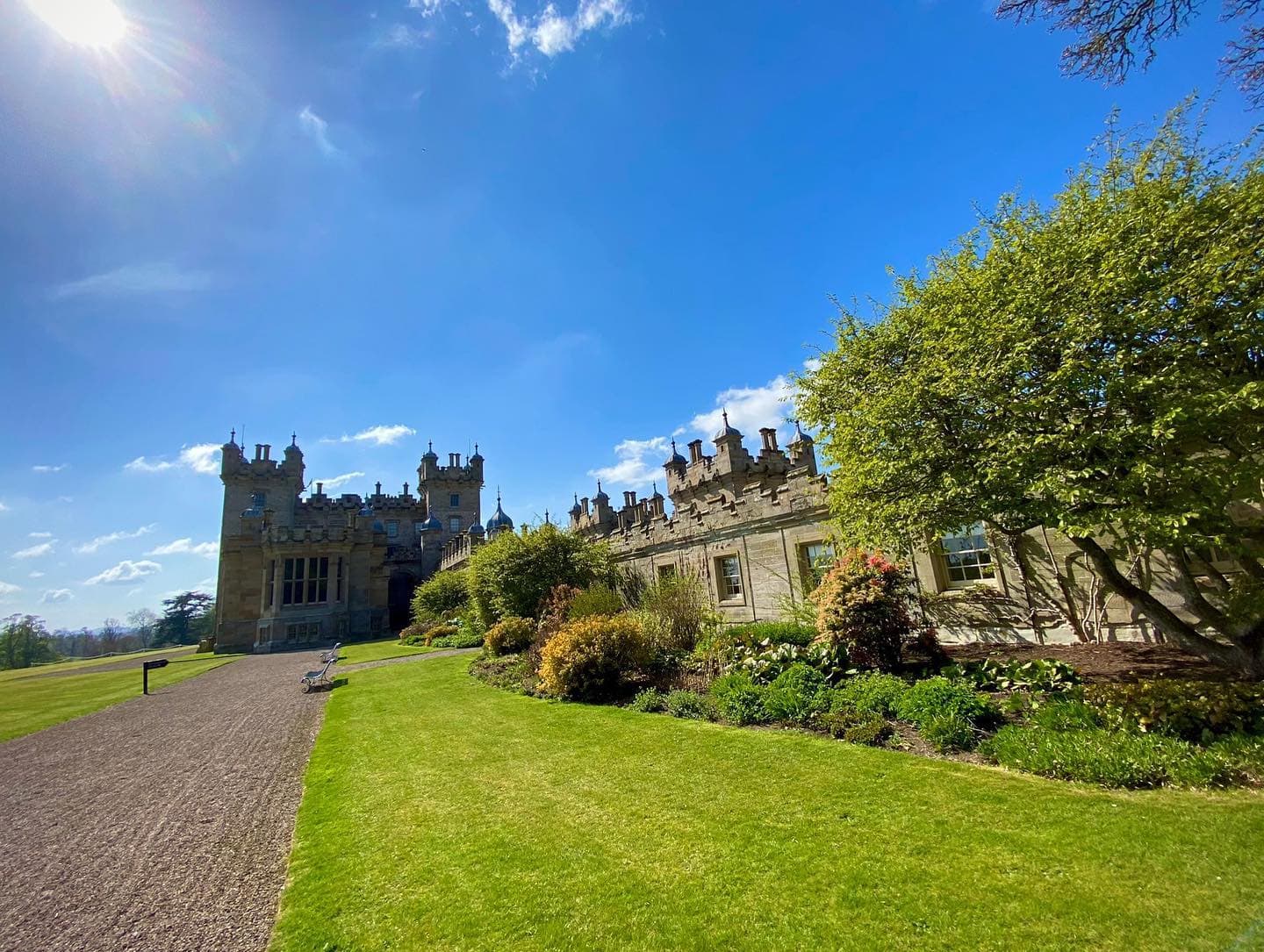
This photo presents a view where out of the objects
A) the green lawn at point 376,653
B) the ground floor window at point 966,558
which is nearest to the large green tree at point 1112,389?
the ground floor window at point 966,558

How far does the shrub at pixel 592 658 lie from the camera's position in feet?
37.2

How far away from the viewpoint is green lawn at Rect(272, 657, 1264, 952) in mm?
3451

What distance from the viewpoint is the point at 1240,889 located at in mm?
3453

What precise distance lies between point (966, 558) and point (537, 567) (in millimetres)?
14051

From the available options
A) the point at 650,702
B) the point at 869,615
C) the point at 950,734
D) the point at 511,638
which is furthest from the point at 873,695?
the point at 511,638

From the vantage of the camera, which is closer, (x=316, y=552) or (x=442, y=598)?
(x=442, y=598)

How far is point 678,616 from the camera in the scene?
44.9ft

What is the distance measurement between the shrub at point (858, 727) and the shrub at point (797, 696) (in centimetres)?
45

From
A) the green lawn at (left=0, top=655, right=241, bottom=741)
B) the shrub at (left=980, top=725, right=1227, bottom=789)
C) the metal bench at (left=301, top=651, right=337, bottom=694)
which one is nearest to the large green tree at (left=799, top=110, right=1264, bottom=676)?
the shrub at (left=980, top=725, right=1227, bottom=789)

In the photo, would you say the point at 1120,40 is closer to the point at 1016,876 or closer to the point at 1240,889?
the point at 1240,889

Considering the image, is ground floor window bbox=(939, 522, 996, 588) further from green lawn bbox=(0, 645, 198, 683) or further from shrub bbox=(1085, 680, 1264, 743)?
green lawn bbox=(0, 645, 198, 683)

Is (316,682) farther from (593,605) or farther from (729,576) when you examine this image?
(729,576)

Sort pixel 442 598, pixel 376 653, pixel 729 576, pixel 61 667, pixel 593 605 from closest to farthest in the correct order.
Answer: pixel 593 605
pixel 729 576
pixel 376 653
pixel 442 598
pixel 61 667

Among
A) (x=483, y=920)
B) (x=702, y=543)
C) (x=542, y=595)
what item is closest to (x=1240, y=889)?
(x=483, y=920)
